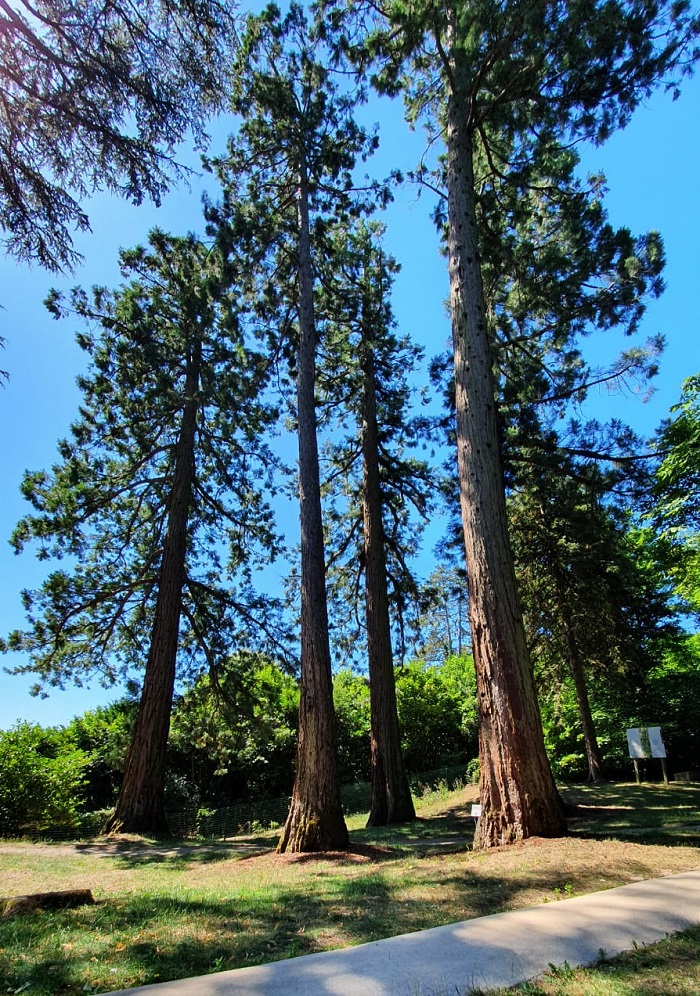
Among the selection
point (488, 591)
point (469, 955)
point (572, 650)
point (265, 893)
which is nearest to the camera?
point (469, 955)

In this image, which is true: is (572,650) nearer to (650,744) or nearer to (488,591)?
(650,744)

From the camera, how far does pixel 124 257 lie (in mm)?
14156

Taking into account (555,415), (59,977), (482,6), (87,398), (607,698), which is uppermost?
(482,6)

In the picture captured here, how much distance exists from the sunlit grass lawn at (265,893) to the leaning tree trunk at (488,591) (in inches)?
18.4

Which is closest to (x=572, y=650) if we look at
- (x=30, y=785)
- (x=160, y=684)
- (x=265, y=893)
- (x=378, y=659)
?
(x=378, y=659)

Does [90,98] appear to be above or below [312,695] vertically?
above

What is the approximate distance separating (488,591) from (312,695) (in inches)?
128

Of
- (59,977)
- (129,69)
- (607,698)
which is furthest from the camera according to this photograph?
(607,698)

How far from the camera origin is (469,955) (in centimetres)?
283

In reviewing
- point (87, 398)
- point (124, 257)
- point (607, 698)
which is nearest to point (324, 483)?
point (87, 398)

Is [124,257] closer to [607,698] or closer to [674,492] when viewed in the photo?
[674,492]

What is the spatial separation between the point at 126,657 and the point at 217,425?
6.22m

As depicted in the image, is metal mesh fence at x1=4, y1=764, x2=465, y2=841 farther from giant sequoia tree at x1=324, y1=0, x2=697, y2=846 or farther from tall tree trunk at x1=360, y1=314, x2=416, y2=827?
giant sequoia tree at x1=324, y1=0, x2=697, y2=846

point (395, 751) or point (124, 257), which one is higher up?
point (124, 257)
